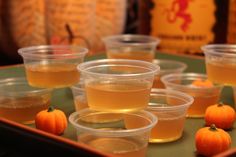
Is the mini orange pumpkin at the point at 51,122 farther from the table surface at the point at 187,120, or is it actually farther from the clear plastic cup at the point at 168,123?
the clear plastic cup at the point at 168,123

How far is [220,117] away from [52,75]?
30cm

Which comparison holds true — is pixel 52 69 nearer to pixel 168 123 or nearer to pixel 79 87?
pixel 79 87

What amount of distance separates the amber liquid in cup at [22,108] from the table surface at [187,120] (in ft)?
0.17

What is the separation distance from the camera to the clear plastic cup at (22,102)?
83cm

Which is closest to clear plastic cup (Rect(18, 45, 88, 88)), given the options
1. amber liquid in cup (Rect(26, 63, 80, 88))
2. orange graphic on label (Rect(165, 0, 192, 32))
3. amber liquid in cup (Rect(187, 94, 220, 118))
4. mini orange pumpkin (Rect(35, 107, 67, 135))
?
amber liquid in cup (Rect(26, 63, 80, 88))

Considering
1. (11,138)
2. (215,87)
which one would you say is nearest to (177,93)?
(215,87)

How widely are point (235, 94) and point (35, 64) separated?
0.38m

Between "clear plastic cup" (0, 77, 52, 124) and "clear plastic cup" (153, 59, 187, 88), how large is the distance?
243 mm

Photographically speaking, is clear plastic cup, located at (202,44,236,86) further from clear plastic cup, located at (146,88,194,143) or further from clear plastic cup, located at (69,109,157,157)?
clear plastic cup, located at (69,109,157,157)

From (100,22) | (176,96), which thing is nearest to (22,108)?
(176,96)

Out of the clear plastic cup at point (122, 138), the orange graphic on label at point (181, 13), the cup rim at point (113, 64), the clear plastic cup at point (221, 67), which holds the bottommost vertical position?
the clear plastic cup at point (122, 138)

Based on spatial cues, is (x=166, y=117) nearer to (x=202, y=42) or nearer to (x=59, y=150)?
(x=59, y=150)

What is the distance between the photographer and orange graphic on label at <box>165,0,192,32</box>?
1.24m

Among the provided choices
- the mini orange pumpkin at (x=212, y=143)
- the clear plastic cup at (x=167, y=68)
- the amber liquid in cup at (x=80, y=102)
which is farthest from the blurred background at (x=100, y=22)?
the mini orange pumpkin at (x=212, y=143)
